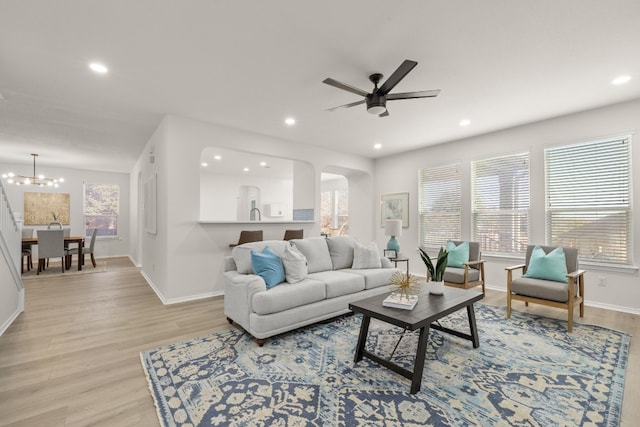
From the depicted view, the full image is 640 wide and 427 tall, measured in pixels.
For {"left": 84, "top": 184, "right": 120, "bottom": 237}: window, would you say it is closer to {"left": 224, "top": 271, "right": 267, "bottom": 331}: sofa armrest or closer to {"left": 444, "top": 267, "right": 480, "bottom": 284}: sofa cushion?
{"left": 224, "top": 271, "right": 267, "bottom": 331}: sofa armrest

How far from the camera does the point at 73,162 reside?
24.8ft

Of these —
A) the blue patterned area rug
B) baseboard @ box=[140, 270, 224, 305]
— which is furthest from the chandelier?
the blue patterned area rug

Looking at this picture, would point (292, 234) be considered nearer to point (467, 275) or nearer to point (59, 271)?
point (467, 275)

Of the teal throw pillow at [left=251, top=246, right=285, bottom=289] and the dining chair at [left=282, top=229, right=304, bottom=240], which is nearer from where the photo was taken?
the teal throw pillow at [left=251, top=246, right=285, bottom=289]

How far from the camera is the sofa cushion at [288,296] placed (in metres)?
2.74

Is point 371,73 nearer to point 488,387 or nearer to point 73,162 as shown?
point 488,387

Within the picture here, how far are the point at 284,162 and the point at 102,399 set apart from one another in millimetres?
6141

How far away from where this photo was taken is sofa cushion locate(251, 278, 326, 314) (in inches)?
108

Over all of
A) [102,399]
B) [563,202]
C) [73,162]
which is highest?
[73,162]

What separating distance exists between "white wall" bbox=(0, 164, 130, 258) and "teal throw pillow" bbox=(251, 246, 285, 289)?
25.9 feet

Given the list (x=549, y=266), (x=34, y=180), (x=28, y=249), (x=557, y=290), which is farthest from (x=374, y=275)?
(x=34, y=180)

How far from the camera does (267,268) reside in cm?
308

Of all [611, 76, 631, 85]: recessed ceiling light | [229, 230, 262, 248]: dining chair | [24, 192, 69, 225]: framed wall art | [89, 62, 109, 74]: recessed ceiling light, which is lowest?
[229, 230, 262, 248]: dining chair

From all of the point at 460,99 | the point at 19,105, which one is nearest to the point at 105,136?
the point at 19,105
